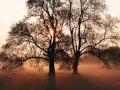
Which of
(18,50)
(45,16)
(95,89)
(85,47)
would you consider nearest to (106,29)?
(85,47)

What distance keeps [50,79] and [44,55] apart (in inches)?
168

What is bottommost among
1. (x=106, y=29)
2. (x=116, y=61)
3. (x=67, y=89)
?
(x=67, y=89)

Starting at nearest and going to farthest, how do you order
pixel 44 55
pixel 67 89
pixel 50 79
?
1. pixel 67 89
2. pixel 50 79
3. pixel 44 55

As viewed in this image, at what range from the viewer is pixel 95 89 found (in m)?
34.0

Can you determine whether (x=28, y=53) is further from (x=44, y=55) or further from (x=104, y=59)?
(x=104, y=59)

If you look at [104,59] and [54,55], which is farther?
[104,59]

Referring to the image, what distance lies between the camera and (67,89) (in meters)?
33.7

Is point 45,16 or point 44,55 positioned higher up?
point 45,16

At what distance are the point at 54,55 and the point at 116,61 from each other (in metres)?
8.10

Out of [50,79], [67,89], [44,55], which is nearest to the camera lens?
[67,89]

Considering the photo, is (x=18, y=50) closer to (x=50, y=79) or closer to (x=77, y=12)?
(x=50, y=79)

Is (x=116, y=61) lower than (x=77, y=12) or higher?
lower

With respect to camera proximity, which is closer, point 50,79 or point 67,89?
point 67,89

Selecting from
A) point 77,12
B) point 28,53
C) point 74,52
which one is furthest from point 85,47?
point 28,53
